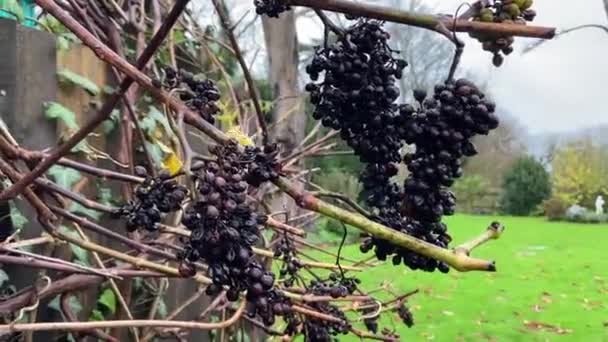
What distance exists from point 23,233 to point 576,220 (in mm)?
15993

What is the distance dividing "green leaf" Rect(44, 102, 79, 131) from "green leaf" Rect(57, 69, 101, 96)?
104 millimetres

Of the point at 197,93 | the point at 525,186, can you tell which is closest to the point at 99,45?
the point at 197,93

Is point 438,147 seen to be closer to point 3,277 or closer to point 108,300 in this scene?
point 3,277

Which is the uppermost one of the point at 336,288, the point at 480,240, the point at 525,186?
the point at 525,186

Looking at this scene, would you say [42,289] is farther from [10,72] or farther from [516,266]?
[516,266]

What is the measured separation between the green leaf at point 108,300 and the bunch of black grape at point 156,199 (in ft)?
3.99

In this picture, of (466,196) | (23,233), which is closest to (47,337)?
(23,233)

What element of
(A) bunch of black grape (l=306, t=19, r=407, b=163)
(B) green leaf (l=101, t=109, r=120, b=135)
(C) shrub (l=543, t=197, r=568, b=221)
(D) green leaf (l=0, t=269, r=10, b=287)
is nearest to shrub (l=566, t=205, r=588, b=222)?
(C) shrub (l=543, t=197, r=568, b=221)

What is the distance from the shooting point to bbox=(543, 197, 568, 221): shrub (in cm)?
1633

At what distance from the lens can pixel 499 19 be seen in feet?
1.56

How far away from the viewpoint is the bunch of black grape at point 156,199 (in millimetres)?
522

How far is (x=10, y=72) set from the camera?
4.65 feet

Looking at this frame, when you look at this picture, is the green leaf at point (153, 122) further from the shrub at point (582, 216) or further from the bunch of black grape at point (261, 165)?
the shrub at point (582, 216)

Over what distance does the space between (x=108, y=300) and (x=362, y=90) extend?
132 cm
